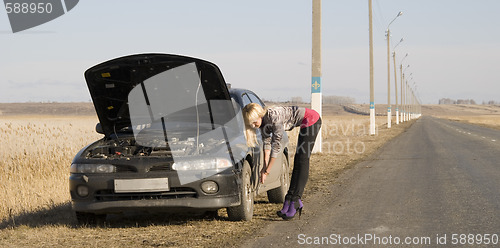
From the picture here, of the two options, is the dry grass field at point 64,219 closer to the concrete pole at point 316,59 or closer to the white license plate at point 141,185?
the white license plate at point 141,185

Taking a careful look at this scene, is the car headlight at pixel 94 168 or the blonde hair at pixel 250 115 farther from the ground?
the blonde hair at pixel 250 115

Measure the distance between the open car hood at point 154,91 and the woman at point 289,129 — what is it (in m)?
0.62

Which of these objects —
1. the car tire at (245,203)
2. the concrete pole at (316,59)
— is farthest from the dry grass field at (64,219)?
the concrete pole at (316,59)

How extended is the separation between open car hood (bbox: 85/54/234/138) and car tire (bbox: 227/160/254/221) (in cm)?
83

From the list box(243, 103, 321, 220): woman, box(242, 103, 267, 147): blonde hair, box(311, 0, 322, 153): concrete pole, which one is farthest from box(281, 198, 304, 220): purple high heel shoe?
box(311, 0, 322, 153): concrete pole

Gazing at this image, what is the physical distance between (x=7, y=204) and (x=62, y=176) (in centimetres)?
259

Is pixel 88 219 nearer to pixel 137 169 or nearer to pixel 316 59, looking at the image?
pixel 137 169

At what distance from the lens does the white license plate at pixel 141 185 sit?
21.3 feet

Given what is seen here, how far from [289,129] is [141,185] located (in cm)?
195

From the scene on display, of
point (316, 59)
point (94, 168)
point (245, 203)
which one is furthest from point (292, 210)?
point (316, 59)

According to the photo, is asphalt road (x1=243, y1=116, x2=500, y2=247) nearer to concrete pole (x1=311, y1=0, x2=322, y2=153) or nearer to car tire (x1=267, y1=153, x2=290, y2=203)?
car tire (x1=267, y1=153, x2=290, y2=203)

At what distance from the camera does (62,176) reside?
11562mm

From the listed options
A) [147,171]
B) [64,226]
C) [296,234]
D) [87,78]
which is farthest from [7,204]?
[296,234]

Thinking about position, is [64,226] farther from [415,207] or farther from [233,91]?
[415,207]
